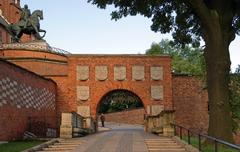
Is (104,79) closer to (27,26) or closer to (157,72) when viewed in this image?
(157,72)

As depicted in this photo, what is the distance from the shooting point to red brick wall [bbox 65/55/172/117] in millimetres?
36406

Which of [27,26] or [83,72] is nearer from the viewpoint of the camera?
[83,72]

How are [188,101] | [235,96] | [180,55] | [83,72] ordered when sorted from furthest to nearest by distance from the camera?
[180,55], [188,101], [83,72], [235,96]

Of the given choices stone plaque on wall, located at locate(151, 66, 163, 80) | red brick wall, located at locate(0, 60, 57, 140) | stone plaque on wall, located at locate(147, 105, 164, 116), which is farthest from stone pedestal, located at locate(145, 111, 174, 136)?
stone plaque on wall, located at locate(151, 66, 163, 80)

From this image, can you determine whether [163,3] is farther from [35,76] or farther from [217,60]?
[35,76]

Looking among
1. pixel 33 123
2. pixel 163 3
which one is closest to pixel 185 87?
pixel 33 123

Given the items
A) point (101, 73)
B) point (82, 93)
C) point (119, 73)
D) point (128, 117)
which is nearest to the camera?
point (82, 93)

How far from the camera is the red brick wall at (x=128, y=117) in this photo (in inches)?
2318

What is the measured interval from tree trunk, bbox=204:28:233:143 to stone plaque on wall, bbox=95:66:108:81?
1840cm

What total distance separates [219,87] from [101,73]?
19.0 m

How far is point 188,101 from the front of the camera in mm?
38125

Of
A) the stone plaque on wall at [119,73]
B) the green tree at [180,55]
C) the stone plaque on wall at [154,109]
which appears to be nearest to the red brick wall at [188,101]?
the stone plaque on wall at [154,109]

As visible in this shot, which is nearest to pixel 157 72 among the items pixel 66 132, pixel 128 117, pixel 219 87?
pixel 66 132

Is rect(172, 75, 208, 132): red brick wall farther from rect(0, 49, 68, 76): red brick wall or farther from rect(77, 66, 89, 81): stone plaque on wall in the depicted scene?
rect(0, 49, 68, 76): red brick wall
